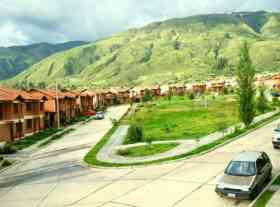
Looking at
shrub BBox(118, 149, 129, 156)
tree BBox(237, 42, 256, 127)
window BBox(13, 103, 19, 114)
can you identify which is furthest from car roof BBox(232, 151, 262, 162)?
window BBox(13, 103, 19, 114)

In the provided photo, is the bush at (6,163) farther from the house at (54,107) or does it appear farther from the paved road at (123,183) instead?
the house at (54,107)

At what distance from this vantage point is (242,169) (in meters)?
19.8

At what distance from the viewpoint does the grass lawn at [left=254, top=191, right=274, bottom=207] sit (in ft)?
58.0

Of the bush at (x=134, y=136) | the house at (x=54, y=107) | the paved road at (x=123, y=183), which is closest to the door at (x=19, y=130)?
the house at (x=54, y=107)

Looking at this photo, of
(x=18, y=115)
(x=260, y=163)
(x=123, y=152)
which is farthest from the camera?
(x=18, y=115)

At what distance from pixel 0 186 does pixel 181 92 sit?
12692 cm

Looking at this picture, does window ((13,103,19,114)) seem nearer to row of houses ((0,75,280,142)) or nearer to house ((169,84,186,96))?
row of houses ((0,75,280,142))

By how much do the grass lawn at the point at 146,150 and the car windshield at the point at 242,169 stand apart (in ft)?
43.9

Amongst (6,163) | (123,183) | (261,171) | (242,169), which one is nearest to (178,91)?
(6,163)

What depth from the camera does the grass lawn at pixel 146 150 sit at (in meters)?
33.6

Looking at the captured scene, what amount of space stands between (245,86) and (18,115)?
32.9 meters

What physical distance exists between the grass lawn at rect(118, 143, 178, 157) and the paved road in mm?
4364

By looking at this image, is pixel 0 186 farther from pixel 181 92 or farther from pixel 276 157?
pixel 181 92

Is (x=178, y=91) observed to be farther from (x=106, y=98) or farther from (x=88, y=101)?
(x=88, y=101)
